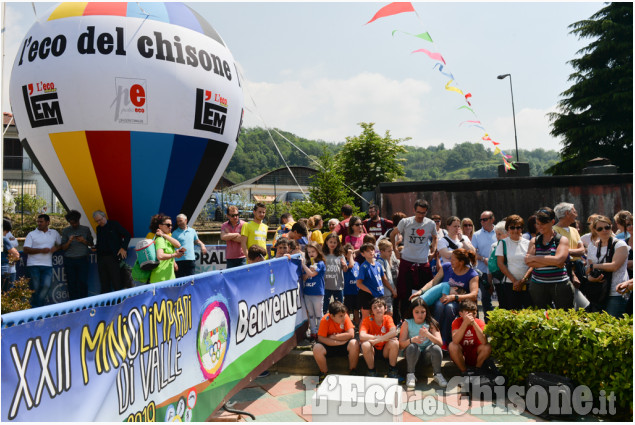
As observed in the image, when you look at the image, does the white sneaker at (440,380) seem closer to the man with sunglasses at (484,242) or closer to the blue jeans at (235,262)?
the man with sunglasses at (484,242)

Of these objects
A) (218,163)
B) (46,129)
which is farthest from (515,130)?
(46,129)

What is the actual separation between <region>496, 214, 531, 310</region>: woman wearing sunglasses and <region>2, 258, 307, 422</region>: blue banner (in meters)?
3.43

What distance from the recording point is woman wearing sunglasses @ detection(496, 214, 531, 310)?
698 centimetres

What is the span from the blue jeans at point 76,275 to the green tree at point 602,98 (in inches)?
1126

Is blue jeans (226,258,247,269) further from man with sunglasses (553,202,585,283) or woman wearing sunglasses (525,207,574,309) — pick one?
man with sunglasses (553,202,585,283)

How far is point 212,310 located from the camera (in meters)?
4.71

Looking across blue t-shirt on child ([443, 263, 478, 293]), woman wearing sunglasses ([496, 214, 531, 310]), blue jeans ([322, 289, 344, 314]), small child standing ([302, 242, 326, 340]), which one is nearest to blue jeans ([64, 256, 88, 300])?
small child standing ([302, 242, 326, 340])

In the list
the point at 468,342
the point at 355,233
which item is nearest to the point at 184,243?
the point at 355,233

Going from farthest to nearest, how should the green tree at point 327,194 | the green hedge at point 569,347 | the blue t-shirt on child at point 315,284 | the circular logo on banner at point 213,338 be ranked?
the green tree at point 327,194 < the blue t-shirt on child at point 315,284 < the green hedge at point 569,347 < the circular logo on banner at point 213,338

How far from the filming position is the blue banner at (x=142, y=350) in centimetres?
260

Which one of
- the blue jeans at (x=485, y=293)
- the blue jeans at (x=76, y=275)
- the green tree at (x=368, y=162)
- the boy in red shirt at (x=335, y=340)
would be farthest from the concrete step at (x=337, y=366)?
the green tree at (x=368, y=162)

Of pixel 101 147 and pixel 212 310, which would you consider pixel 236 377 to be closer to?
pixel 212 310

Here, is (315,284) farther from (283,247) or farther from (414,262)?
(414,262)

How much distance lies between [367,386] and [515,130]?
131 feet
